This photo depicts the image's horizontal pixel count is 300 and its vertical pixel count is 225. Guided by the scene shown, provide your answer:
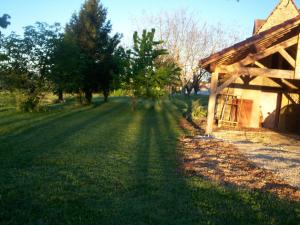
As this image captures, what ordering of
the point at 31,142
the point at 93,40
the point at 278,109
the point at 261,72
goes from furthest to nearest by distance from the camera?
the point at 93,40 < the point at 278,109 < the point at 261,72 < the point at 31,142

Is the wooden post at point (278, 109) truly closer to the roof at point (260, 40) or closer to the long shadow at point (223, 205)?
the roof at point (260, 40)

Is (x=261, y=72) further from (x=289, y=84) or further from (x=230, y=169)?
(x=230, y=169)

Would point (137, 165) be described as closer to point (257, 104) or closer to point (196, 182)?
point (196, 182)

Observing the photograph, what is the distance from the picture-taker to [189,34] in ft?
143

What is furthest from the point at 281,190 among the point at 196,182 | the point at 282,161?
the point at 282,161

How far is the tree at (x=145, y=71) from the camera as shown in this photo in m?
23.4

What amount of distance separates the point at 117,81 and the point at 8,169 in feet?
56.8

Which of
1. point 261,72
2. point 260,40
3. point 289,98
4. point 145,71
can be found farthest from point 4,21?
point 145,71

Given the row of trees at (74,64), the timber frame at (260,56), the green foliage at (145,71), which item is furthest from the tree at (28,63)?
the timber frame at (260,56)

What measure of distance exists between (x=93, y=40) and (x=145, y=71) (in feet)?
26.2

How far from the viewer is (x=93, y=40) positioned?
29297 millimetres

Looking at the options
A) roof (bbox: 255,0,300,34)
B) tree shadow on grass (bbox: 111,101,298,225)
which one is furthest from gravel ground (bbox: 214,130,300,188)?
roof (bbox: 255,0,300,34)

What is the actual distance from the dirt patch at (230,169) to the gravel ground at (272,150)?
0.84ft

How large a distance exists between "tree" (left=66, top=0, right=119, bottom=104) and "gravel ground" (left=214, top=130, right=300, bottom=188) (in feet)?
56.5
